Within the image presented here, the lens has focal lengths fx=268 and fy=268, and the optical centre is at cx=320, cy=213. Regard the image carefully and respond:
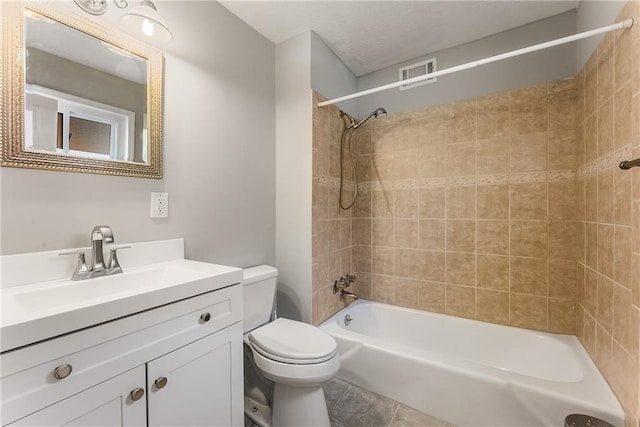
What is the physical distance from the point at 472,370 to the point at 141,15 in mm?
2193

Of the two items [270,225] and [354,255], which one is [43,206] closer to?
[270,225]

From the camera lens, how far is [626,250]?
1076 millimetres

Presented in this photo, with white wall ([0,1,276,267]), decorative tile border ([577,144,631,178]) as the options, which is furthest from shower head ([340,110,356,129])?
decorative tile border ([577,144,631,178])

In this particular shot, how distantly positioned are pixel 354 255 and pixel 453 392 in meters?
1.22

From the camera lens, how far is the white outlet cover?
129 centimetres

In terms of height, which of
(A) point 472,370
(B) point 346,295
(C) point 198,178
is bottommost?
(A) point 472,370

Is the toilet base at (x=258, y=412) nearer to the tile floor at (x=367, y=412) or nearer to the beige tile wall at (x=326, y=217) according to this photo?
the tile floor at (x=367, y=412)

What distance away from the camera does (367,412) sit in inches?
59.9

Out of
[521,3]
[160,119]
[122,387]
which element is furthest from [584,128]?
[122,387]

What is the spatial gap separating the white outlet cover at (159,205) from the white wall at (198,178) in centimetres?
3

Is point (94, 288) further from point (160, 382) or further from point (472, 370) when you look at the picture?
point (472, 370)

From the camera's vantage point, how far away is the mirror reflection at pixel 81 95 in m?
0.96

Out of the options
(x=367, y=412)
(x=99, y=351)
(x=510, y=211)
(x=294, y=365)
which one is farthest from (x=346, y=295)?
(x=99, y=351)

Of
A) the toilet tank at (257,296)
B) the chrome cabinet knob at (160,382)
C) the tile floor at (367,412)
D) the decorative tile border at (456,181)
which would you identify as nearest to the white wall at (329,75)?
the decorative tile border at (456,181)
